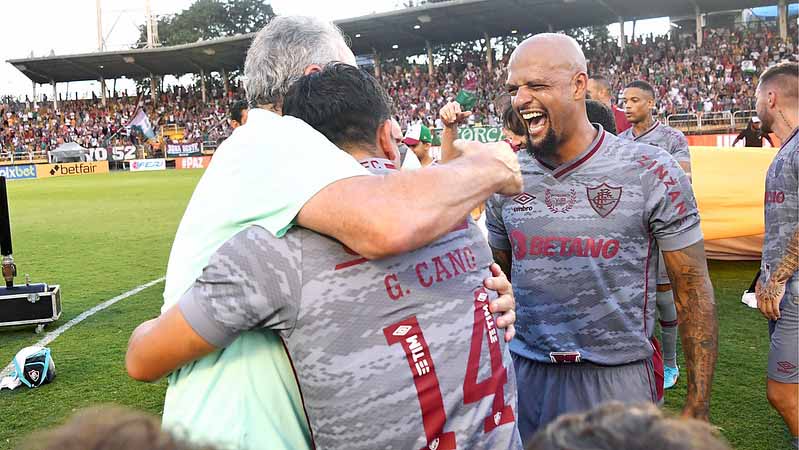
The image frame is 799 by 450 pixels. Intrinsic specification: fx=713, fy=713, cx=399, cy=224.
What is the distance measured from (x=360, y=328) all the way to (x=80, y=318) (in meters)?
7.07

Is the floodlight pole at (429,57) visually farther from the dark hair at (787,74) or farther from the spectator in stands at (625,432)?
the spectator in stands at (625,432)

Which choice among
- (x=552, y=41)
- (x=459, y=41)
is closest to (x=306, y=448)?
(x=552, y=41)

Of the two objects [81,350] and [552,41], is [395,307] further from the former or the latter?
[81,350]

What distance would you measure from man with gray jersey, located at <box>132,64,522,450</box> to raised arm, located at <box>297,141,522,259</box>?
0.25 ft

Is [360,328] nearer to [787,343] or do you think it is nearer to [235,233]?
[235,233]

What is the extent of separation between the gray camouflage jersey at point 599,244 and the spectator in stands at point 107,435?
2150 millimetres

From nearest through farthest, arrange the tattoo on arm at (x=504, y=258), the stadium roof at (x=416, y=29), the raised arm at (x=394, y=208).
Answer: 1. the raised arm at (x=394, y=208)
2. the tattoo on arm at (x=504, y=258)
3. the stadium roof at (x=416, y=29)

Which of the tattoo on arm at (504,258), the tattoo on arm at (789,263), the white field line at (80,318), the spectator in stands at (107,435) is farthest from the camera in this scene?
the white field line at (80,318)

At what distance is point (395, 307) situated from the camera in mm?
1508

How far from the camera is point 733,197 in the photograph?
8.29m

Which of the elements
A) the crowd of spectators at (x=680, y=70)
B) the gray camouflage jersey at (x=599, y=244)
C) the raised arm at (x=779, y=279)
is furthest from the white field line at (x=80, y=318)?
the crowd of spectators at (x=680, y=70)

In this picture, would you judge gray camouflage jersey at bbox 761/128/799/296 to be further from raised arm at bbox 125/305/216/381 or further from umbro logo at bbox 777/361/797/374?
raised arm at bbox 125/305/216/381

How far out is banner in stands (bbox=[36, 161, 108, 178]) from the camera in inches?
1494

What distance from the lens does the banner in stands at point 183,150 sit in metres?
42.1
